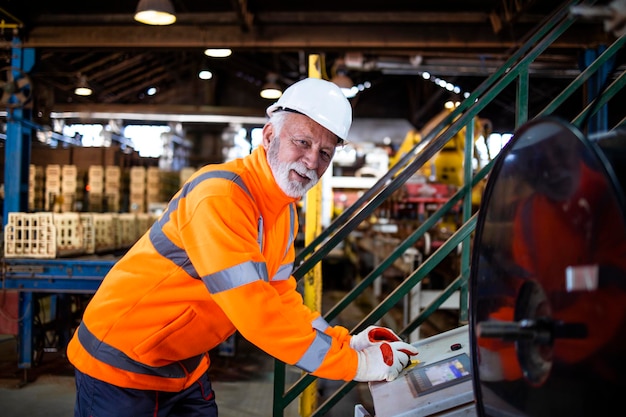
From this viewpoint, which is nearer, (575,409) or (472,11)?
(575,409)

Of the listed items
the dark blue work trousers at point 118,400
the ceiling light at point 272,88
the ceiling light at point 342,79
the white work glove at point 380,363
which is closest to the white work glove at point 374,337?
the white work glove at point 380,363

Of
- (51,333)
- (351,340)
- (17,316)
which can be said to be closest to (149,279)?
(351,340)

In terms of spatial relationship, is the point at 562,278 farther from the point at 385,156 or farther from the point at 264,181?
the point at 385,156

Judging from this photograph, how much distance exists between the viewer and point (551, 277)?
3.82 feet

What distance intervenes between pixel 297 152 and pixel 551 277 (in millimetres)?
1061

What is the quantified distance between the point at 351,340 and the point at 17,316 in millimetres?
5055

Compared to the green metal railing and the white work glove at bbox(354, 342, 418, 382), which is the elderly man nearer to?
the white work glove at bbox(354, 342, 418, 382)

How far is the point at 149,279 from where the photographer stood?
1.90 metres

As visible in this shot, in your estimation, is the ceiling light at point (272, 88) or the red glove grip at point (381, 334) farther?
the ceiling light at point (272, 88)

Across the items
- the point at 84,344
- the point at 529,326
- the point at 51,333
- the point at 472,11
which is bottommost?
the point at 51,333

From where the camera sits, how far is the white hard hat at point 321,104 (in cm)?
197

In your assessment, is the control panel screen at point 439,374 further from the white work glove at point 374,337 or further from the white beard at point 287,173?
the white beard at point 287,173

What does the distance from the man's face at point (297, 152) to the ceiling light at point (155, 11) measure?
14.8ft

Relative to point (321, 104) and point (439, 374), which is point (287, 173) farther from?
point (439, 374)
